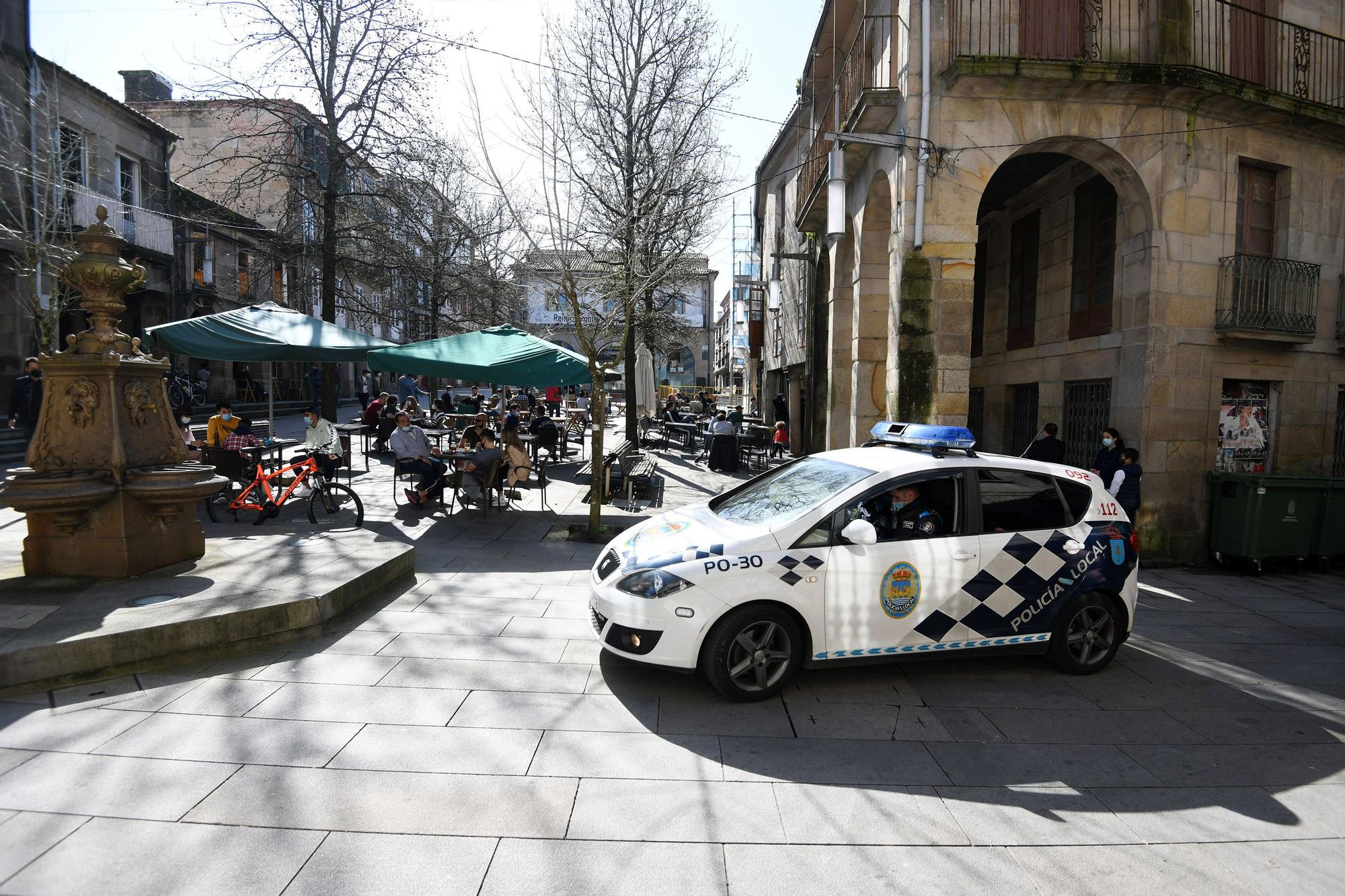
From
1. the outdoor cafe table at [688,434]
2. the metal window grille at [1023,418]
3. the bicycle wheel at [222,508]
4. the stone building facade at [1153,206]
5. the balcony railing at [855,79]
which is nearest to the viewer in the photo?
the bicycle wheel at [222,508]

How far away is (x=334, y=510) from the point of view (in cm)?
996

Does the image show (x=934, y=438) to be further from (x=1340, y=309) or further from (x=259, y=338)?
(x=1340, y=309)

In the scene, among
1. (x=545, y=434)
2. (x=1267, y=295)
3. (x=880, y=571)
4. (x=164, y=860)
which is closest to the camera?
(x=164, y=860)

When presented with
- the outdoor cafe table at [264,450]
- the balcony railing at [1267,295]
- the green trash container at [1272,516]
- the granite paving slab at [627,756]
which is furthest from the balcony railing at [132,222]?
the green trash container at [1272,516]

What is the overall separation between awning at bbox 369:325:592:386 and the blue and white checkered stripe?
7572 millimetres

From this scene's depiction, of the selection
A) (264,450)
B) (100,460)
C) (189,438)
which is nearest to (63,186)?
(189,438)

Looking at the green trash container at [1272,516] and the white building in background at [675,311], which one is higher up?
the white building in background at [675,311]

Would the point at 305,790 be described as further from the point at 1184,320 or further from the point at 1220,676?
the point at 1184,320

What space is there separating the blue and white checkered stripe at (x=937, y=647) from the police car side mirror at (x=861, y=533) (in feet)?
2.48

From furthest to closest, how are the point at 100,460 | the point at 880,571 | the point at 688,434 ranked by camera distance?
1. the point at 688,434
2. the point at 100,460
3. the point at 880,571

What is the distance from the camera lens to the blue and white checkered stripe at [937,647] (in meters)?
4.68

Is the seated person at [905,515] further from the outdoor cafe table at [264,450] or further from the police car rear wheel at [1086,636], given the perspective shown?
the outdoor cafe table at [264,450]

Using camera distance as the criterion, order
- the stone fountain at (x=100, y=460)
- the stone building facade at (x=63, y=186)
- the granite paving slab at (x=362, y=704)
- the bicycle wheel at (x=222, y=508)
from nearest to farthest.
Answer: the granite paving slab at (x=362, y=704) < the stone fountain at (x=100, y=460) < the bicycle wheel at (x=222, y=508) < the stone building facade at (x=63, y=186)

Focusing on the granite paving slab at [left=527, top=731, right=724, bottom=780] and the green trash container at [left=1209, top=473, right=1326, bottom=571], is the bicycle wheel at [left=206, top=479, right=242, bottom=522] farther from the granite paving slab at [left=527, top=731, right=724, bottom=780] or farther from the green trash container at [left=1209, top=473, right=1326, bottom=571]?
the green trash container at [left=1209, top=473, right=1326, bottom=571]
